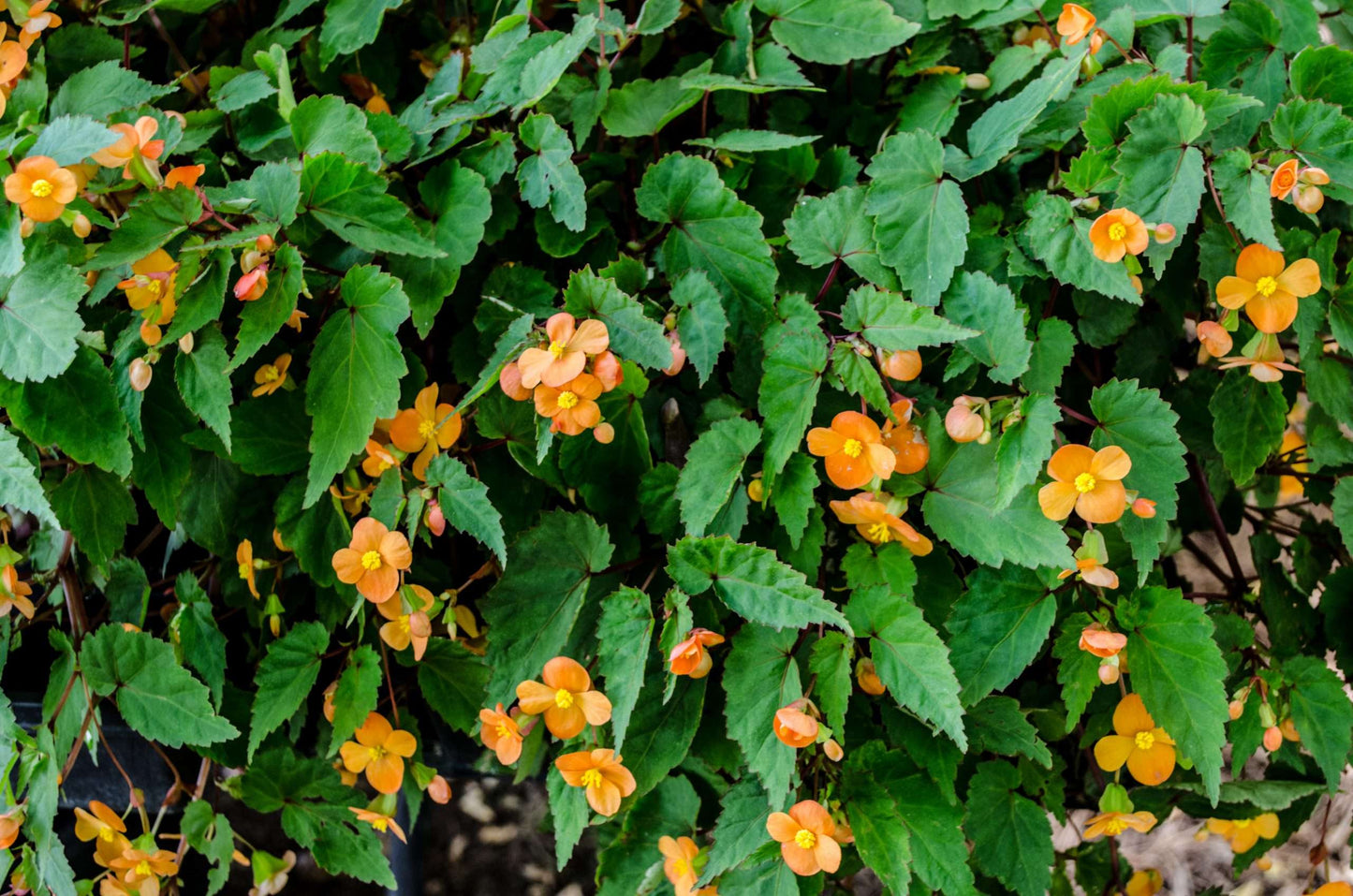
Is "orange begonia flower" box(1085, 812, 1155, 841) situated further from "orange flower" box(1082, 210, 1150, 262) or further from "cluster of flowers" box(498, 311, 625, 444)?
"cluster of flowers" box(498, 311, 625, 444)

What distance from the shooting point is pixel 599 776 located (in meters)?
0.89

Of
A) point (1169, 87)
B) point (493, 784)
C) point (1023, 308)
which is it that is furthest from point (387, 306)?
point (493, 784)

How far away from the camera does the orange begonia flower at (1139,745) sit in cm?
95

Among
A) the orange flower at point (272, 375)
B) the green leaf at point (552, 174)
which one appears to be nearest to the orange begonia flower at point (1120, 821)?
the green leaf at point (552, 174)

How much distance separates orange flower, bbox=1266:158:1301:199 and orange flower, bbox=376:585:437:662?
2.63 feet

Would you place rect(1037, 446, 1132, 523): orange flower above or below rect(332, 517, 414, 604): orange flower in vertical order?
above

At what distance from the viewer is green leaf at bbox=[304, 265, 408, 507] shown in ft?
2.81

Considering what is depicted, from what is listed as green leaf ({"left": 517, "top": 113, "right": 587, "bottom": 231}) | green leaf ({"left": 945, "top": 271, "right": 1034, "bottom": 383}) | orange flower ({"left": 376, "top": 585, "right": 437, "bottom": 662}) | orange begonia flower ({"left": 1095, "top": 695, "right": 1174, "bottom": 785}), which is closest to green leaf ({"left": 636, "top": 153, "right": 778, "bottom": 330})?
green leaf ({"left": 517, "top": 113, "right": 587, "bottom": 231})

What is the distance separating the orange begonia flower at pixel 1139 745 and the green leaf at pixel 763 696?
0.32 m

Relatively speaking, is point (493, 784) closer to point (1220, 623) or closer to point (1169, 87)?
point (1220, 623)

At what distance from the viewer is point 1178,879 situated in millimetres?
2029

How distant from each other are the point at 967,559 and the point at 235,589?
0.78m

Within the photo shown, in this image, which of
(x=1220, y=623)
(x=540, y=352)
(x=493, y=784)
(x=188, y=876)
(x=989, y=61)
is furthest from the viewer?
(x=493, y=784)

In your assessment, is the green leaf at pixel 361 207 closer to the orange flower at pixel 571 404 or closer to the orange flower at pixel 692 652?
the orange flower at pixel 571 404
